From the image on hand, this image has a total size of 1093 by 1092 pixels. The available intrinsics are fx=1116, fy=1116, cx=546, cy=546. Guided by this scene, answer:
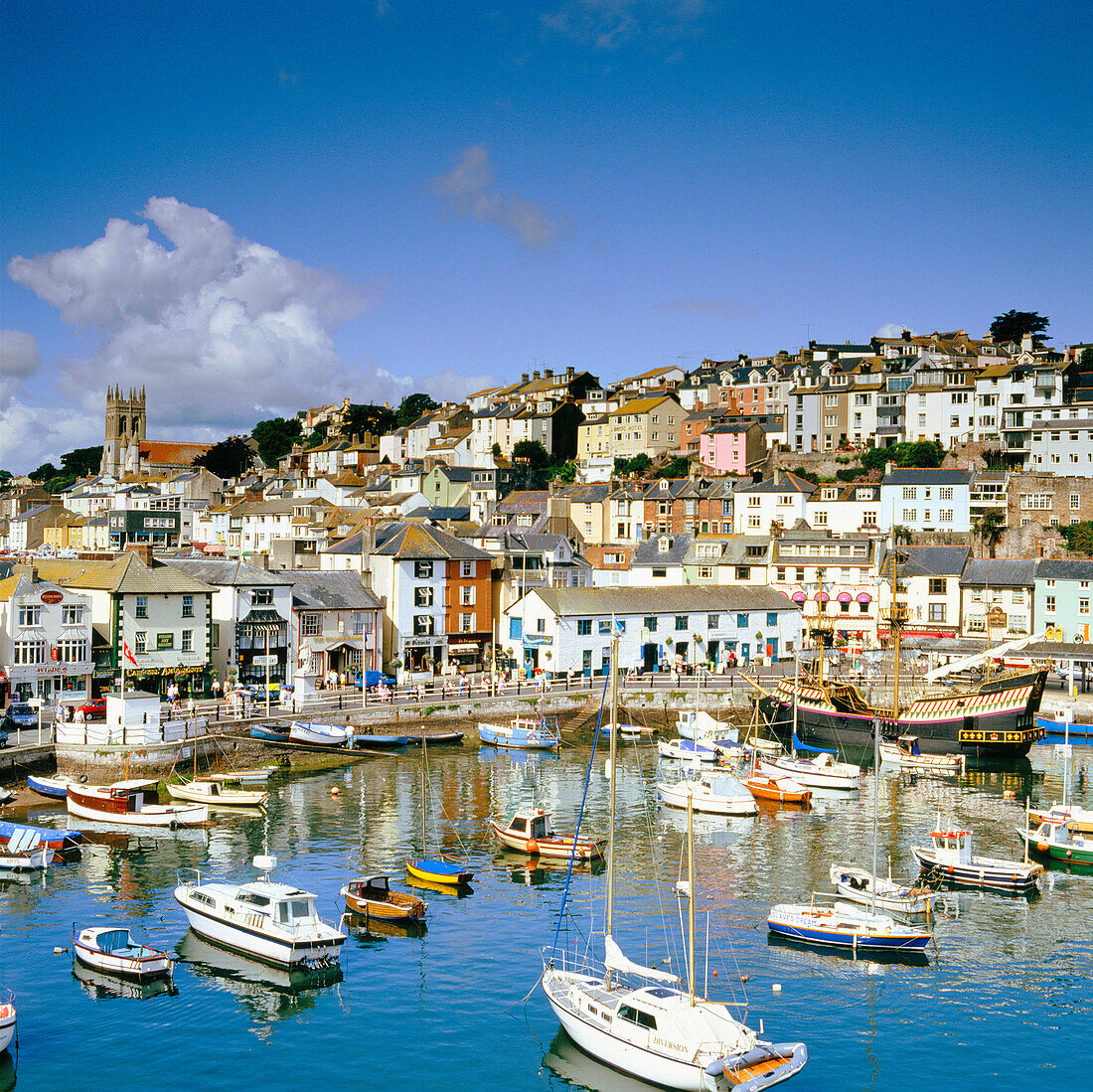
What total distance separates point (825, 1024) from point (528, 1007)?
22.6 feet

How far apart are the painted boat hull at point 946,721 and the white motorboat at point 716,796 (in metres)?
14.1

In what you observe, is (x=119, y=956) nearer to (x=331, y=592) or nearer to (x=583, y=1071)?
(x=583, y=1071)

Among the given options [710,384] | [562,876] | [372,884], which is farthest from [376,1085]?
[710,384]

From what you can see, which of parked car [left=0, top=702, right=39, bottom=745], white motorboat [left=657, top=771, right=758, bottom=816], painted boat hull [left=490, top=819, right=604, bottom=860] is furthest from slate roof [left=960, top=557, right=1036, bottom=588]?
parked car [left=0, top=702, right=39, bottom=745]

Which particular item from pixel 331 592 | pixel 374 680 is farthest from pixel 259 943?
pixel 331 592

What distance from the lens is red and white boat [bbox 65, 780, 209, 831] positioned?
4034 centimetres

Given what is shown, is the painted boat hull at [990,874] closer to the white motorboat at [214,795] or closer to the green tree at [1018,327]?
the white motorboat at [214,795]

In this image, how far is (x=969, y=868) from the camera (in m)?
35.4

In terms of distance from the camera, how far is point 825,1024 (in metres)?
25.6

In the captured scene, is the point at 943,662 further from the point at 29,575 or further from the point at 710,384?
the point at 710,384

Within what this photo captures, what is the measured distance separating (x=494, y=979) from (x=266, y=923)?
6.05 metres

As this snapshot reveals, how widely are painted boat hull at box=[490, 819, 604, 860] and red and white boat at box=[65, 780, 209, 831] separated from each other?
1148 cm

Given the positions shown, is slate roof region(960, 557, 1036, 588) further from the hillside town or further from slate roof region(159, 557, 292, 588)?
slate roof region(159, 557, 292, 588)

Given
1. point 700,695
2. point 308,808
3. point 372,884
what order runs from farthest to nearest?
point 700,695 → point 308,808 → point 372,884
